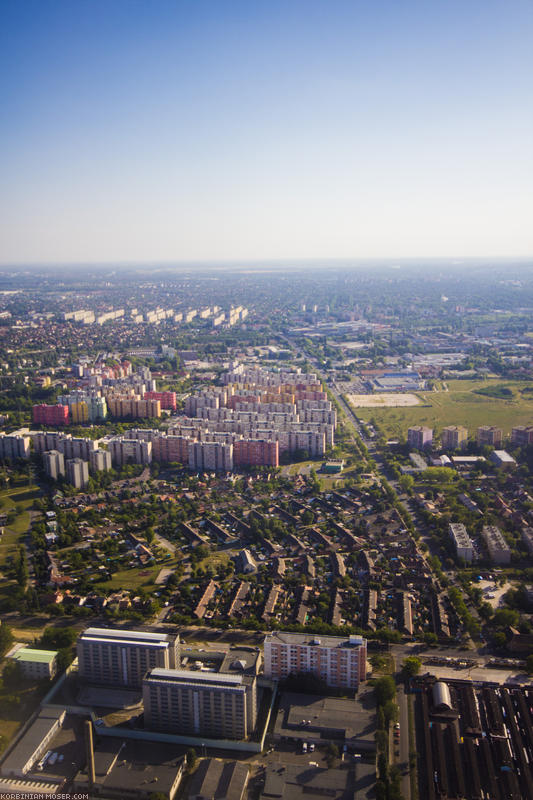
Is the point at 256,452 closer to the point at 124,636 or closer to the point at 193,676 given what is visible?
the point at 124,636

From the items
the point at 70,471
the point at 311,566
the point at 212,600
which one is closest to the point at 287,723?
the point at 212,600

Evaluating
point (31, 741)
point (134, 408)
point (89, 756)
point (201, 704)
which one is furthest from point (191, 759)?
point (134, 408)

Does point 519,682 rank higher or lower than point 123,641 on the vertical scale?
lower

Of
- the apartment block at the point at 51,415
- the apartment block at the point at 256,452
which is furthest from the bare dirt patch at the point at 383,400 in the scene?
the apartment block at the point at 51,415

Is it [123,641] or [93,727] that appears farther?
[123,641]

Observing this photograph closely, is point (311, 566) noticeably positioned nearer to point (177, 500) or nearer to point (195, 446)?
point (177, 500)

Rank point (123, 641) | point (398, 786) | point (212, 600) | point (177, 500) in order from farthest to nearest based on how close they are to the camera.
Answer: point (177, 500) < point (212, 600) < point (123, 641) < point (398, 786)
